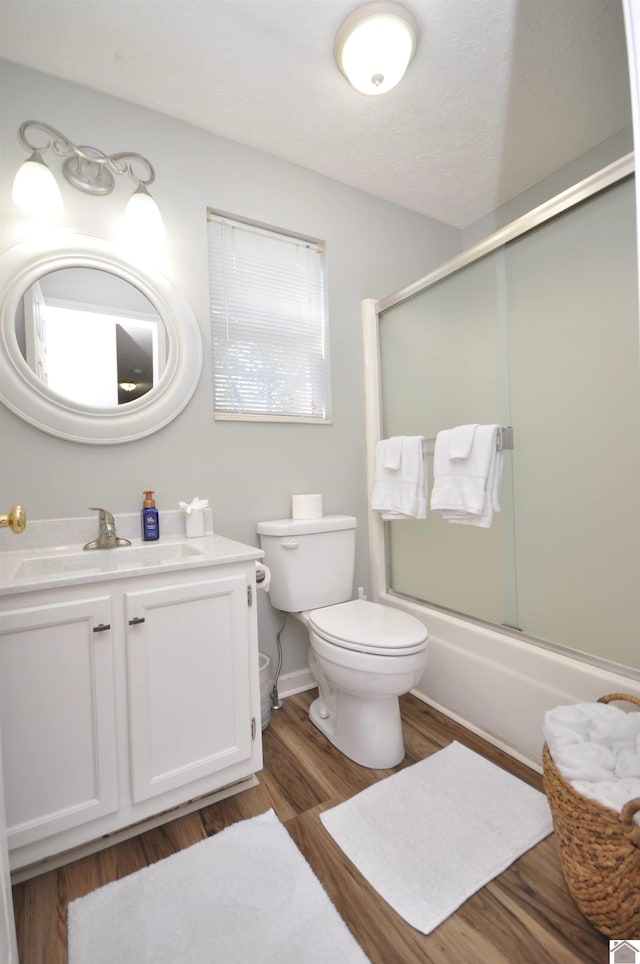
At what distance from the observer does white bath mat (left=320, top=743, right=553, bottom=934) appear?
40.9 inches

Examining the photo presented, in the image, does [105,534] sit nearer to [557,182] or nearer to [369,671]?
[369,671]

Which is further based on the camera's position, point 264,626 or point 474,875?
point 264,626

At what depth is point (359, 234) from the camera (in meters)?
2.20

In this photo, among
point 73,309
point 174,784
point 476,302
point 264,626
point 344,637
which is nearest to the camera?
point 174,784

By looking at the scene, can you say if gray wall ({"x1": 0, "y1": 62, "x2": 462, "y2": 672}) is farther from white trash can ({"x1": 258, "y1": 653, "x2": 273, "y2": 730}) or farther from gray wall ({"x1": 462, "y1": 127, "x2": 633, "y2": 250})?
gray wall ({"x1": 462, "y1": 127, "x2": 633, "y2": 250})

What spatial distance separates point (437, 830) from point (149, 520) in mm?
1342

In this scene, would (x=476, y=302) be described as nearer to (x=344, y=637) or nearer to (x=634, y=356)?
(x=634, y=356)

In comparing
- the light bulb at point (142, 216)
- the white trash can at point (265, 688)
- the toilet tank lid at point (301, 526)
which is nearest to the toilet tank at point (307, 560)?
the toilet tank lid at point (301, 526)

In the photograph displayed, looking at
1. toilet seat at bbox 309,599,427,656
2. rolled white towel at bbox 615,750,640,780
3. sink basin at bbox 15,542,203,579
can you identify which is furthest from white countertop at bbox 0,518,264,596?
rolled white towel at bbox 615,750,640,780

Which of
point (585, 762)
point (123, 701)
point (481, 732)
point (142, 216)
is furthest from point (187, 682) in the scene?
point (142, 216)

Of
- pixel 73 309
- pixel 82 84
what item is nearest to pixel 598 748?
pixel 73 309

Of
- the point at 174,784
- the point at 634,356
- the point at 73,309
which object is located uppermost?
the point at 73,309

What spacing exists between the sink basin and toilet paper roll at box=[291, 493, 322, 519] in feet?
1.77

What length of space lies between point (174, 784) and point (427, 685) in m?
1.12
